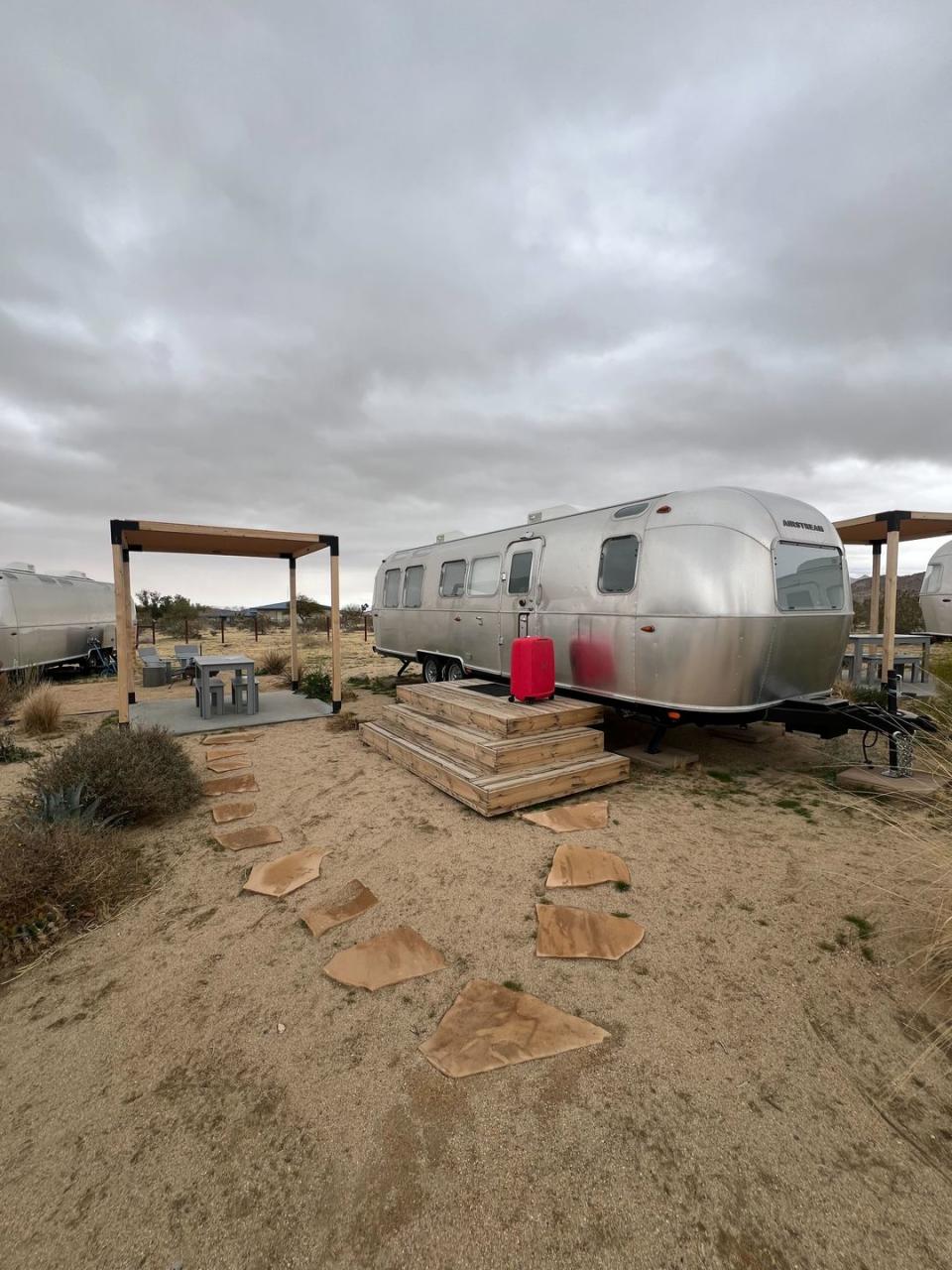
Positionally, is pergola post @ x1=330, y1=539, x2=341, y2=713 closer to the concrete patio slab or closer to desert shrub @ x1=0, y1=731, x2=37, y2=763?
the concrete patio slab

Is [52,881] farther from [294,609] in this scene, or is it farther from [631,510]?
Answer: [294,609]

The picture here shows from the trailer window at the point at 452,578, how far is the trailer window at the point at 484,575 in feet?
1.02

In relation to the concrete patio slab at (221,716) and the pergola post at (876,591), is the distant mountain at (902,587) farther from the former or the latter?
the concrete patio slab at (221,716)

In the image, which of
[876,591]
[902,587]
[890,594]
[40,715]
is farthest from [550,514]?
[902,587]

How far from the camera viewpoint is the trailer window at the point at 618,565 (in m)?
6.01

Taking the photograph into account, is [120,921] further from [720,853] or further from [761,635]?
[761,635]

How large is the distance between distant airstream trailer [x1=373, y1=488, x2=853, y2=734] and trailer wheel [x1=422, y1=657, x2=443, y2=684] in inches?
118

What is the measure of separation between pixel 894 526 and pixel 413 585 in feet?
26.0

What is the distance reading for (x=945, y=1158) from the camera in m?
1.92

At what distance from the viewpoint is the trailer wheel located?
1016 cm

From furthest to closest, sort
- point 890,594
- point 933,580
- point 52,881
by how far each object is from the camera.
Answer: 1. point 933,580
2. point 890,594
3. point 52,881

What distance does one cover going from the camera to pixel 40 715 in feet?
26.2

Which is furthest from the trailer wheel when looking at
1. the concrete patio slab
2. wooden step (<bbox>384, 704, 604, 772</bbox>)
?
wooden step (<bbox>384, 704, 604, 772</bbox>)

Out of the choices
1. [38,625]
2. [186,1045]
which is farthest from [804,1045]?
[38,625]
